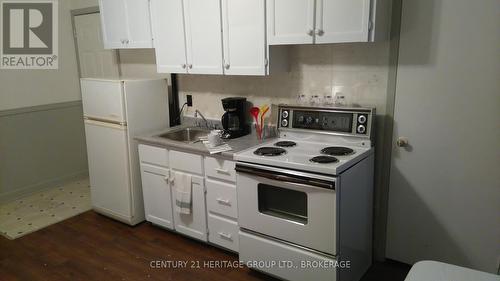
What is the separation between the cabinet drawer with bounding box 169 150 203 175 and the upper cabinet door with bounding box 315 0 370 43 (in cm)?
125

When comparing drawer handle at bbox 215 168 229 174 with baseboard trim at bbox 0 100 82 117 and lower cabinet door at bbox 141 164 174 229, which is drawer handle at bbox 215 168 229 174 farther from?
baseboard trim at bbox 0 100 82 117

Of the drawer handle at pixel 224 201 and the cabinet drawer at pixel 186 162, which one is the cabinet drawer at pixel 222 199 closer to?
the drawer handle at pixel 224 201

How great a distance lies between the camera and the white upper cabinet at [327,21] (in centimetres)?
214

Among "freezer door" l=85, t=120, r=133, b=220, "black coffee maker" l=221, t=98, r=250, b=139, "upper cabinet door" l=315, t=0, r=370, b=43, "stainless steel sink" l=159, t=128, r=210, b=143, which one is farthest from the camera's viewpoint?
"stainless steel sink" l=159, t=128, r=210, b=143

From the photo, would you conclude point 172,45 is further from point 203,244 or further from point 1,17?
point 1,17

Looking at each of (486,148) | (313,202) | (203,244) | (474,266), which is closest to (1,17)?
(203,244)

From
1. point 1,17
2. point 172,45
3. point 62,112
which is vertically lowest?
point 62,112

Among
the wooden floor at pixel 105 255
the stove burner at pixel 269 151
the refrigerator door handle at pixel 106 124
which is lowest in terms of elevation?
the wooden floor at pixel 105 255

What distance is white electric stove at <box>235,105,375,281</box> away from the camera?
6.89 ft

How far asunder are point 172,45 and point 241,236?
5.38 feet

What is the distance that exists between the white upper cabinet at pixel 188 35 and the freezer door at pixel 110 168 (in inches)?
29.6

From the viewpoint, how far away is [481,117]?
86.1 inches

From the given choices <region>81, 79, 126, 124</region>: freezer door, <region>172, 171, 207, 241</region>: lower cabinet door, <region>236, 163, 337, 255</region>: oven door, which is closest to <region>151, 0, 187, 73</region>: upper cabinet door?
<region>81, 79, 126, 124</region>: freezer door

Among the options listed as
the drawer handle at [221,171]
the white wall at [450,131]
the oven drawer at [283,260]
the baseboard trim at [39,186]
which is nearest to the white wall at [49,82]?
the baseboard trim at [39,186]
